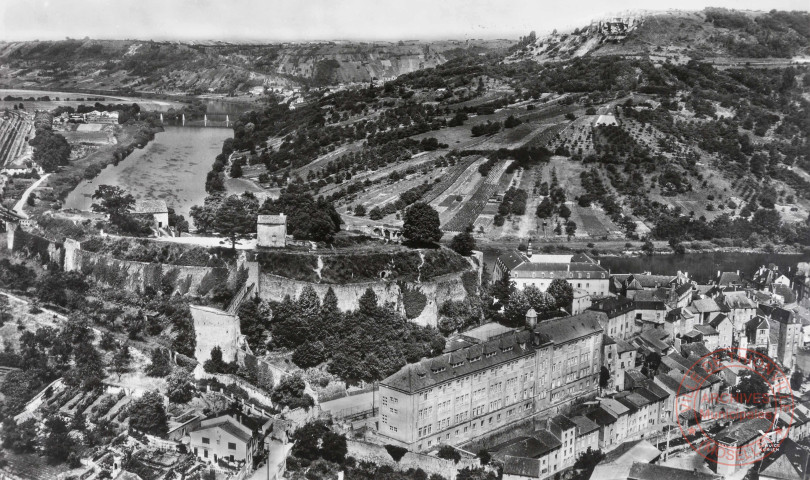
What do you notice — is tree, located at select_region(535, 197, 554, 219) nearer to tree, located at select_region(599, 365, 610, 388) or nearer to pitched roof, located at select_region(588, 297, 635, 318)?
pitched roof, located at select_region(588, 297, 635, 318)

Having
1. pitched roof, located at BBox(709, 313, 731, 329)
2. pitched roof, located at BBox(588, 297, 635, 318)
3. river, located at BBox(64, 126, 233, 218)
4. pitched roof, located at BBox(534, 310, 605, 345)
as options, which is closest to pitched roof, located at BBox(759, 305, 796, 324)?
pitched roof, located at BBox(709, 313, 731, 329)

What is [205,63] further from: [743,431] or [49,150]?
[743,431]

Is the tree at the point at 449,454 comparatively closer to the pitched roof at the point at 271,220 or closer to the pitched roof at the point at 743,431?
the pitched roof at the point at 743,431

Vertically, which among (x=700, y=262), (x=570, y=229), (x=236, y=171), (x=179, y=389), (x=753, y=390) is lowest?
(x=753, y=390)

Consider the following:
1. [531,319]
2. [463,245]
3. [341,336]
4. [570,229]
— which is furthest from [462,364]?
[570,229]

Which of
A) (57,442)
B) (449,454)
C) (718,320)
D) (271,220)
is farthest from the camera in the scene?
(718,320)

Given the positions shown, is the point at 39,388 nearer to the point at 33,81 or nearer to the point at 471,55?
the point at 33,81
